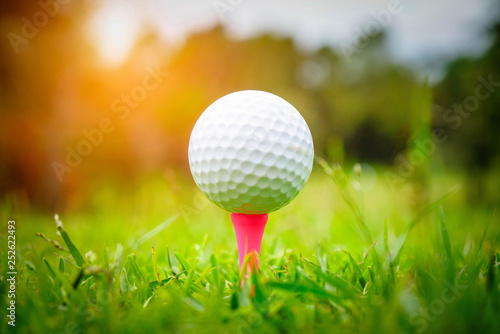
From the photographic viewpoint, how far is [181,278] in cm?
133

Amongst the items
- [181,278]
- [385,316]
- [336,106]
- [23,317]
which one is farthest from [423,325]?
[336,106]

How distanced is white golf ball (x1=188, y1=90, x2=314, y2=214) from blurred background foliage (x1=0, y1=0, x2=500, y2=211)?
1.90 m

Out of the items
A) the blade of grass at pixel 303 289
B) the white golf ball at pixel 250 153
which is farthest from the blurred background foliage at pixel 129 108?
the blade of grass at pixel 303 289

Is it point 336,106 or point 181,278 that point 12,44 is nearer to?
point 181,278

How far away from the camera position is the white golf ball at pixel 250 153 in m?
1.26

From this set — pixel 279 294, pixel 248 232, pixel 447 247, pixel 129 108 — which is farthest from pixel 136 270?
pixel 129 108

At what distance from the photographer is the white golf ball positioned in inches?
49.6

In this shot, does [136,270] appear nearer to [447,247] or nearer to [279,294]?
[279,294]

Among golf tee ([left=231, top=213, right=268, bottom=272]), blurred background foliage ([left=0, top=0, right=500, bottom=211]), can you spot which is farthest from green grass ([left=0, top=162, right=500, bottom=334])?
blurred background foliage ([left=0, top=0, right=500, bottom=211])

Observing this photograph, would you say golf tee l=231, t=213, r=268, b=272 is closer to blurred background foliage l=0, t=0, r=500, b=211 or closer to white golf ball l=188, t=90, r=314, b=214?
white golf ball l=188, t=90, r=314, b=214

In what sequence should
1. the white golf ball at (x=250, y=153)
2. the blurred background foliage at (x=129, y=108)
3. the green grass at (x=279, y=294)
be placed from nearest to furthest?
the green grass at (x=279, y=294), the white golf ball at (x=250, y=153), the blurred background foliage at (x=129, y=108)

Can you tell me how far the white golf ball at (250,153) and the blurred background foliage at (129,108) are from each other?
74.8 inches

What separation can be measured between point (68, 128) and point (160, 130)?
1.32 metres

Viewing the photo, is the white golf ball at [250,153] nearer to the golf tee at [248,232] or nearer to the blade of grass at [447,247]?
the golf tee at [248,232]
